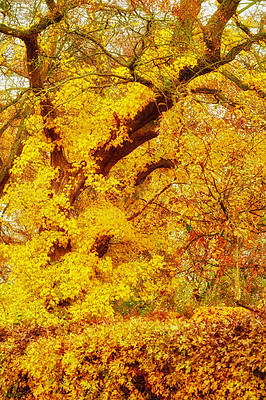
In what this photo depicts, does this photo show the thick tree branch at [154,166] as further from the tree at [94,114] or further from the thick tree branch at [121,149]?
the thick tree branch at [121,149]

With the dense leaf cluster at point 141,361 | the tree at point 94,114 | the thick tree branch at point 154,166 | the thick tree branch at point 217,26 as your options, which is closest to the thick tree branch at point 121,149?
Answer: the tree at point 94,114

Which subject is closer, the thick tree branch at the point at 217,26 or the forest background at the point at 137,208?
the forest background at the point at 137,208

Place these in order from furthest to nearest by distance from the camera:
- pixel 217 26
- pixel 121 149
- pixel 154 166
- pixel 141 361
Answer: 1. pixel 154 166
2. pixel 121 149
3. pixel 217 26
4. pixel 141 361

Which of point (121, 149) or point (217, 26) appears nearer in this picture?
point (217, 26)

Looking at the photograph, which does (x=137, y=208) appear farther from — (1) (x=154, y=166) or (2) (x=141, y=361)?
(2) (x=141, y=361)

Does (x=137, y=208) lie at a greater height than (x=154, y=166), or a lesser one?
lesser

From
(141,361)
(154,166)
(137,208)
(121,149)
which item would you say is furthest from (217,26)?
(141,361)

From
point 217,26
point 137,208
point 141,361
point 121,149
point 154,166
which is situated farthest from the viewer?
point 137,208

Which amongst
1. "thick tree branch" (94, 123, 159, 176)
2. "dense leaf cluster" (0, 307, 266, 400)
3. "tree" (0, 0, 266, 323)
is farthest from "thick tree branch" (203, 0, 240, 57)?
"dense leaf cluster" (0, 307, 266, 400)

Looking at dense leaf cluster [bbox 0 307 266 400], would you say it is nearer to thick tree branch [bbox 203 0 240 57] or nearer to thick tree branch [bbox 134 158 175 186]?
thick tree branch [bbox 203 0 240 57]

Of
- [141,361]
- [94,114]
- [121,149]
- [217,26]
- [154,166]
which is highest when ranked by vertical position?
[217,26]

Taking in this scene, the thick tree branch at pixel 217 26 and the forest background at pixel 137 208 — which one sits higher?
the thick tree branch at pixel 217 26

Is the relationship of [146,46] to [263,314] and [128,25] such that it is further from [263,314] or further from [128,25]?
[263,314]

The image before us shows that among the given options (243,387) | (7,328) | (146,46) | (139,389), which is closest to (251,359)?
(243,387)
